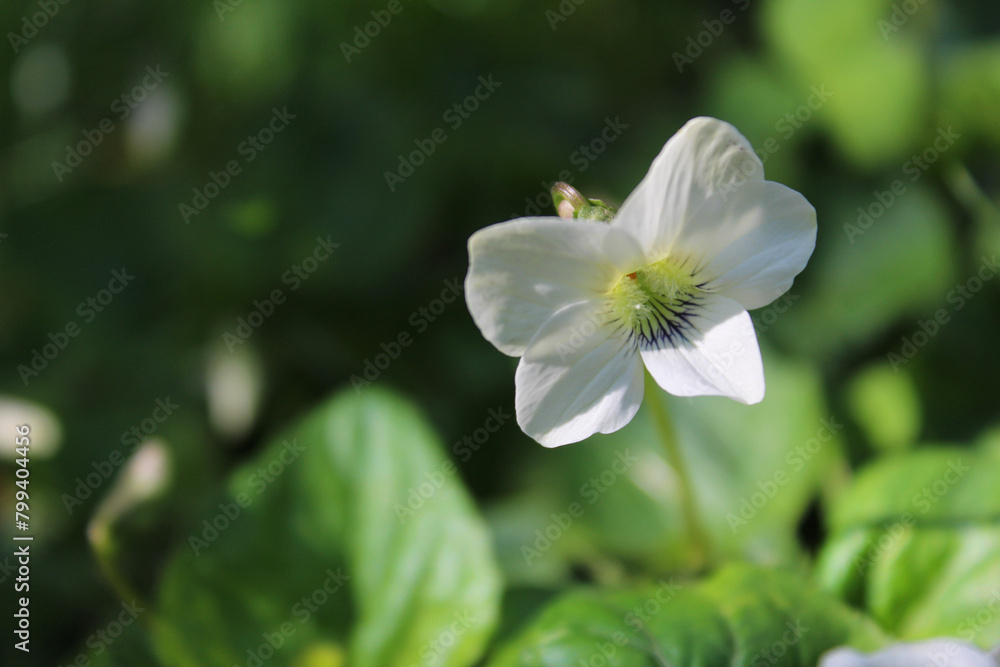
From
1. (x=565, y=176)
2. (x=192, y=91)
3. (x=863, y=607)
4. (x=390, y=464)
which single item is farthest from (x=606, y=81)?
(x=863, y=607)

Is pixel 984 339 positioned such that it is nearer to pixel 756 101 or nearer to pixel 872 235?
pixel 872 235
